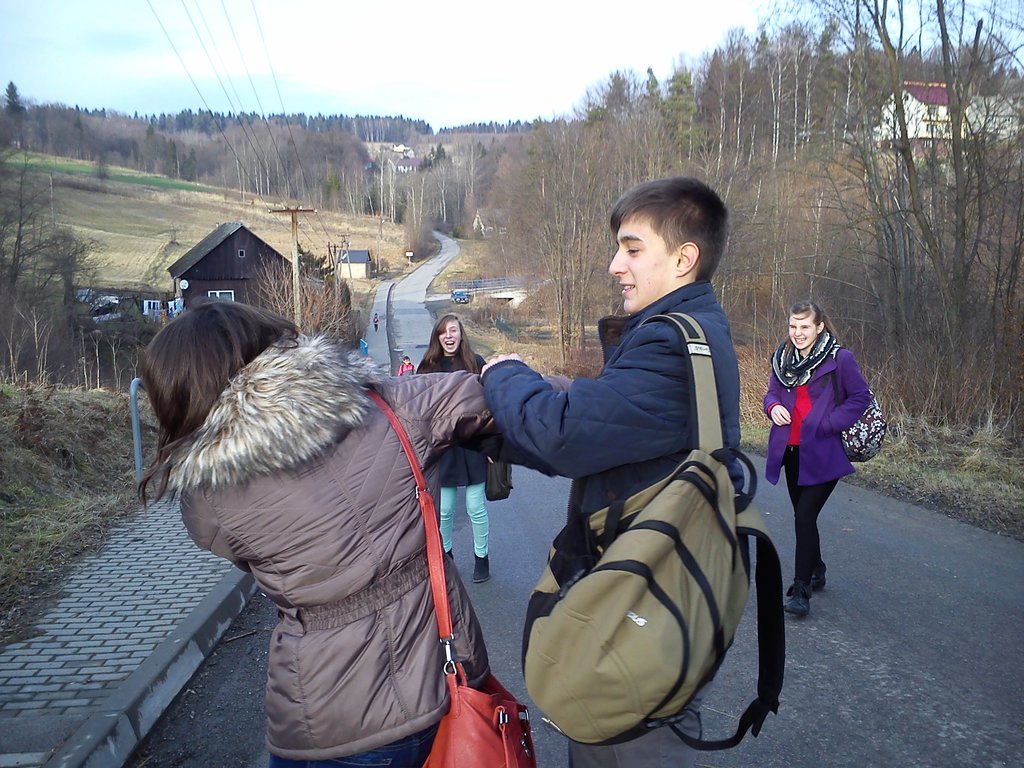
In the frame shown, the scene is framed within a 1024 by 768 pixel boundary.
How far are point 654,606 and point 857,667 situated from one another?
138 inches

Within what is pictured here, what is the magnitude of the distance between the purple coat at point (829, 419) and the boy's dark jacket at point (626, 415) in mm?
3518

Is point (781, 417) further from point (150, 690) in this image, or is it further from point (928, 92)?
point (928, 92)

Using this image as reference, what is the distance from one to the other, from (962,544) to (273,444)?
656cm

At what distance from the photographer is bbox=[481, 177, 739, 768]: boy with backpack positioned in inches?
65.7

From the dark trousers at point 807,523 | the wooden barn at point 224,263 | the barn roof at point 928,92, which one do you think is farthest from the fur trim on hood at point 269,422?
the wooden barn at point 224,263

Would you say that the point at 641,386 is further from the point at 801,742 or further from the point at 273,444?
the point at 801,742

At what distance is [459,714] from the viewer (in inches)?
73.2

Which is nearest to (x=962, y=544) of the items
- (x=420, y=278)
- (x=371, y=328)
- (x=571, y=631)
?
(x=571, y=631)

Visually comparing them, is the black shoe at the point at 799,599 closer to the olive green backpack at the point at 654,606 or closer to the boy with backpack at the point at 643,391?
the boy with backpack at the point at 643,391

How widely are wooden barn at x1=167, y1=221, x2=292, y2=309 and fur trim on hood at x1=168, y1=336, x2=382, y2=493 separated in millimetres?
51687

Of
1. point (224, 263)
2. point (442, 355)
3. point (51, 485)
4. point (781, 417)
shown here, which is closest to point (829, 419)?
point (781, 417)

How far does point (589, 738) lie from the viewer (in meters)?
1.54

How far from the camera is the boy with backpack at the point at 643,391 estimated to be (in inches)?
65.7

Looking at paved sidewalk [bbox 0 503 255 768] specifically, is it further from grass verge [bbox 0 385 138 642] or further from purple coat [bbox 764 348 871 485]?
purple coat [bbox 764 348 871 485]
